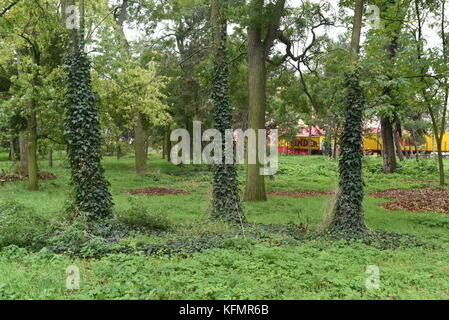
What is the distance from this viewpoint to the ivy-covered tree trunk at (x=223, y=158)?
35.9 ft

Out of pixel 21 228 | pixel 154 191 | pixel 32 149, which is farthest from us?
pixel 154 191

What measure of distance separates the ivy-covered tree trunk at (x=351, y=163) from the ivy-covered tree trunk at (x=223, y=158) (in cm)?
254

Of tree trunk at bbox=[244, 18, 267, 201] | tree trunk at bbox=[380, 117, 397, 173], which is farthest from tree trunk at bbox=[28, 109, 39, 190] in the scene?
tree trunk at bbox=[380, 117, 397, 173]

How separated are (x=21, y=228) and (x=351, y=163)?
7.30m

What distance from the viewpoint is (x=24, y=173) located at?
2100 cm

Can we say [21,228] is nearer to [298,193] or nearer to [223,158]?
[223,158]

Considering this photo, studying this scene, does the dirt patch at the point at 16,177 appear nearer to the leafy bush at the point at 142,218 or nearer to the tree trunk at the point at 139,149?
the tree trunk at the point at 139,149

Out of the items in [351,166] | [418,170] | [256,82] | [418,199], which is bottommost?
[418,199]

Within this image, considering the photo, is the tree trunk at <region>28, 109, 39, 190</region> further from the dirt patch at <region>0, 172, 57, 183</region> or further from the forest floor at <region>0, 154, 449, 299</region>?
the forest floor at <region>0, 154, 449, 299</region>

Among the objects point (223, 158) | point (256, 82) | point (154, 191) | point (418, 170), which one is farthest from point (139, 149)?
point (418, 170)

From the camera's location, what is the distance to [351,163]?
32.4 ft

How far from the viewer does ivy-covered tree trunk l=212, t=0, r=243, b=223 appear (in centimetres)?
1093

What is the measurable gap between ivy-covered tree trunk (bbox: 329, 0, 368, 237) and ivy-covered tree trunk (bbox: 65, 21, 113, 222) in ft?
18.2
